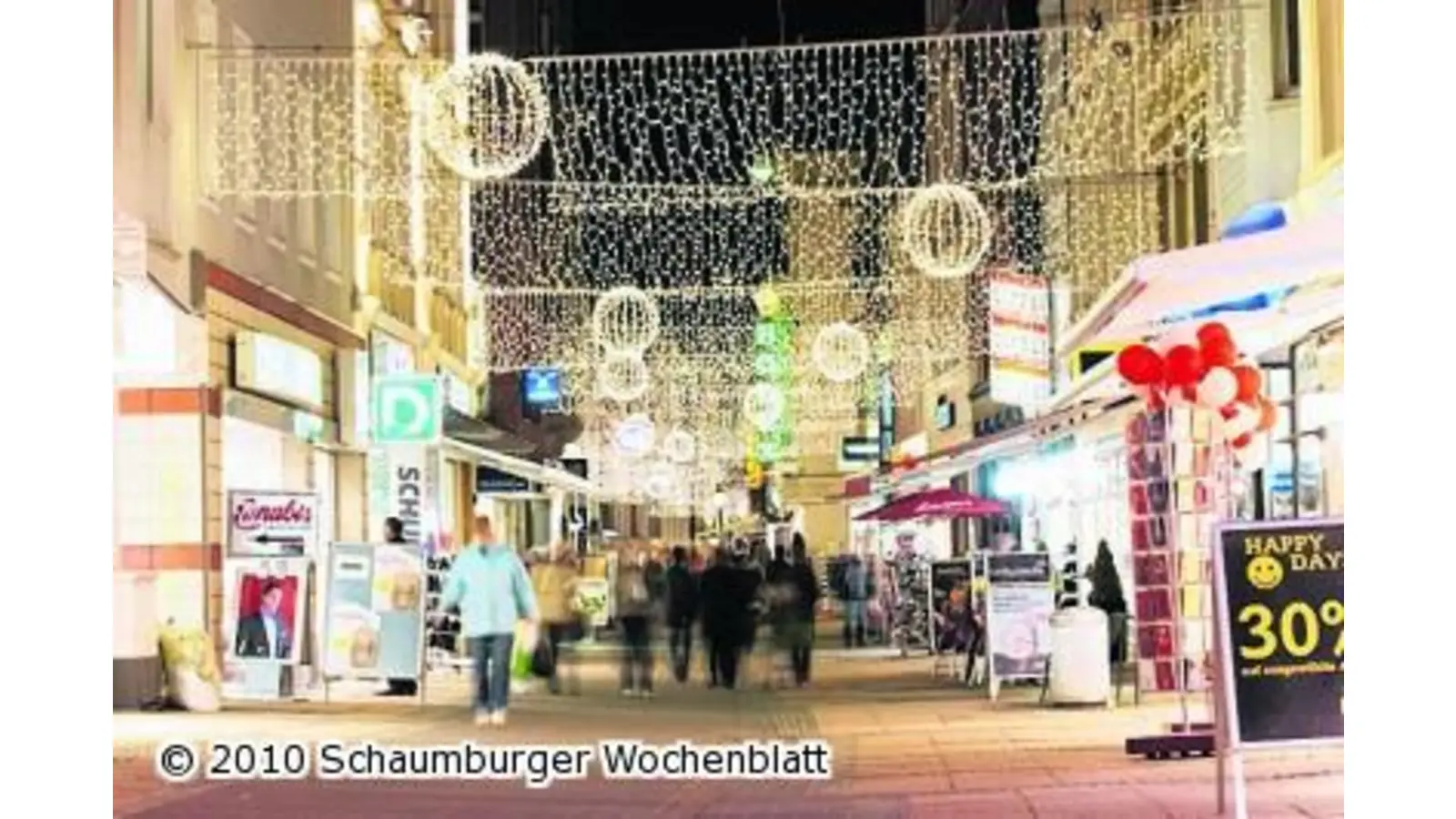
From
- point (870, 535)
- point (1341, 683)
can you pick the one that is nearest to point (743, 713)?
point (870, 535)

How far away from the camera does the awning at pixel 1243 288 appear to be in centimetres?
658

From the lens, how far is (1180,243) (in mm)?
6859

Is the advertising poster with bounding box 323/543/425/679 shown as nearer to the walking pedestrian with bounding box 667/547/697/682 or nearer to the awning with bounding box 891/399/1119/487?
the walking pedestrian with bounding box 667/547/697/682

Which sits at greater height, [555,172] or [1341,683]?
[555,172]

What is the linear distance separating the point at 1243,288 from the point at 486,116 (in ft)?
6.86

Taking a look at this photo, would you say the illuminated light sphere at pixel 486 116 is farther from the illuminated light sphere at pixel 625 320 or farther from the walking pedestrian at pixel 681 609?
the walking pedestrian at pixel 681 609

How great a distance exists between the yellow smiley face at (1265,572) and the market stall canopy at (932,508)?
A: 76cm

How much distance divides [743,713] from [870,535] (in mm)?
622

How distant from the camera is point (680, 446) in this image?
7.07m

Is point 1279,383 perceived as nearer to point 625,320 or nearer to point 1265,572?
point 1265,572

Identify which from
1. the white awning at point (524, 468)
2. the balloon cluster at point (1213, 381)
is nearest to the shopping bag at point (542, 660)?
the white awning at point (524, 468)

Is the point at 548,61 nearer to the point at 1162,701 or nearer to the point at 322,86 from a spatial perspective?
the point at 322,86
